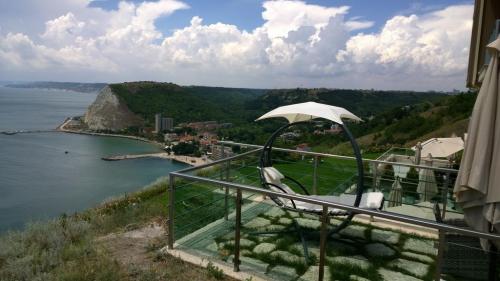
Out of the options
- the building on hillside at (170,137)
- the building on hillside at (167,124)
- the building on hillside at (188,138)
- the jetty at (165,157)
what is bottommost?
the jetty at (165,157)

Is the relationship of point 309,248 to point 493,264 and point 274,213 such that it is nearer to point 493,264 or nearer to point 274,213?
point 274,213

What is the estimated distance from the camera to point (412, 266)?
354 cm

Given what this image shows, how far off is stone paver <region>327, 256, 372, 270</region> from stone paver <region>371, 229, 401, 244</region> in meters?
0.57

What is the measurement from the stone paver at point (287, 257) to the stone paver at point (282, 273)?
12 cm

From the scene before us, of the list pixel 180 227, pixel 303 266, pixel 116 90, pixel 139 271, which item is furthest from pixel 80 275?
pixel 116 90

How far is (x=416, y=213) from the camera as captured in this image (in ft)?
16.9

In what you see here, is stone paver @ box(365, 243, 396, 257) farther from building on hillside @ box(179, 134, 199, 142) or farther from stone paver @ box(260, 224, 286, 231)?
building on hillside @ box(179, 134, 199, 142)

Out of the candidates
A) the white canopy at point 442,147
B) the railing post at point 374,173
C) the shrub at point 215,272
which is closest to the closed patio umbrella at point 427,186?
the railing post at point 374,173

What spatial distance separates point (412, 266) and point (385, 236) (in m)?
0.74

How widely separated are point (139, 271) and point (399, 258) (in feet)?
8.47

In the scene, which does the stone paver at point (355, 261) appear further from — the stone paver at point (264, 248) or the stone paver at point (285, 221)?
the stone paver at point (285, 221)

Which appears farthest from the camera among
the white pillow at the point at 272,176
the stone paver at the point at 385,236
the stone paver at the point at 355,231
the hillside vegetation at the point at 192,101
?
the hillside vegetation at the point at 192,101

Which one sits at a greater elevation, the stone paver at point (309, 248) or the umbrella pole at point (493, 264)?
the umbrella pole at point (493, 264)

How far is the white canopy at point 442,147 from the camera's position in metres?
8.86
